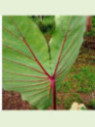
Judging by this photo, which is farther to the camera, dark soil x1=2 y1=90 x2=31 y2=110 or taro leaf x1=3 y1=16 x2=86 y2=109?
dark soil x1=2 y1=90 x2=31 y2=110

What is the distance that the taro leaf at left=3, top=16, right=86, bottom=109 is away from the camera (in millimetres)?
1479

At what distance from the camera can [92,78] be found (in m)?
2.12

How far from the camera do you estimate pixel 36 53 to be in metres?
1.59

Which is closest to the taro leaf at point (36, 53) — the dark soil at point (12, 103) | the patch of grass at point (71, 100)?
the dark soil at point (12, 103)

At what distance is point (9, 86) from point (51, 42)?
1.31 ft

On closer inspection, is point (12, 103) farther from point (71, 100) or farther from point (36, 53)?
point (36, 53)

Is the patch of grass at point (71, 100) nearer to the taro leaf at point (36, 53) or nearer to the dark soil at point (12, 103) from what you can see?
the dark soil at point (12, 103)

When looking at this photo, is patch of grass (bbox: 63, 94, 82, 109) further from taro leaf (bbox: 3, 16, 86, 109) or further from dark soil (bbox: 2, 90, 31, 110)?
taro leaf (bbox: 3, 16, 86, 109)

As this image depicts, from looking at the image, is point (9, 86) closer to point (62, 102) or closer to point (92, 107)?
point (62, 102)

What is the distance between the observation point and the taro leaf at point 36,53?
148 centimetres

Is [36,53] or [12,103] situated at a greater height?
[36,53]

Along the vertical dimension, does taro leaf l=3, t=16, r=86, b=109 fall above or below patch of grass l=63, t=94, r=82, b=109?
above

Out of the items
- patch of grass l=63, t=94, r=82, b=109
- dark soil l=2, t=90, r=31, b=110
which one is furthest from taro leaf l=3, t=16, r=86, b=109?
patch of grass l=63, t=94, r=82, b=109

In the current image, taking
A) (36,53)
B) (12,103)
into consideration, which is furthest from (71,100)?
(36,53)
